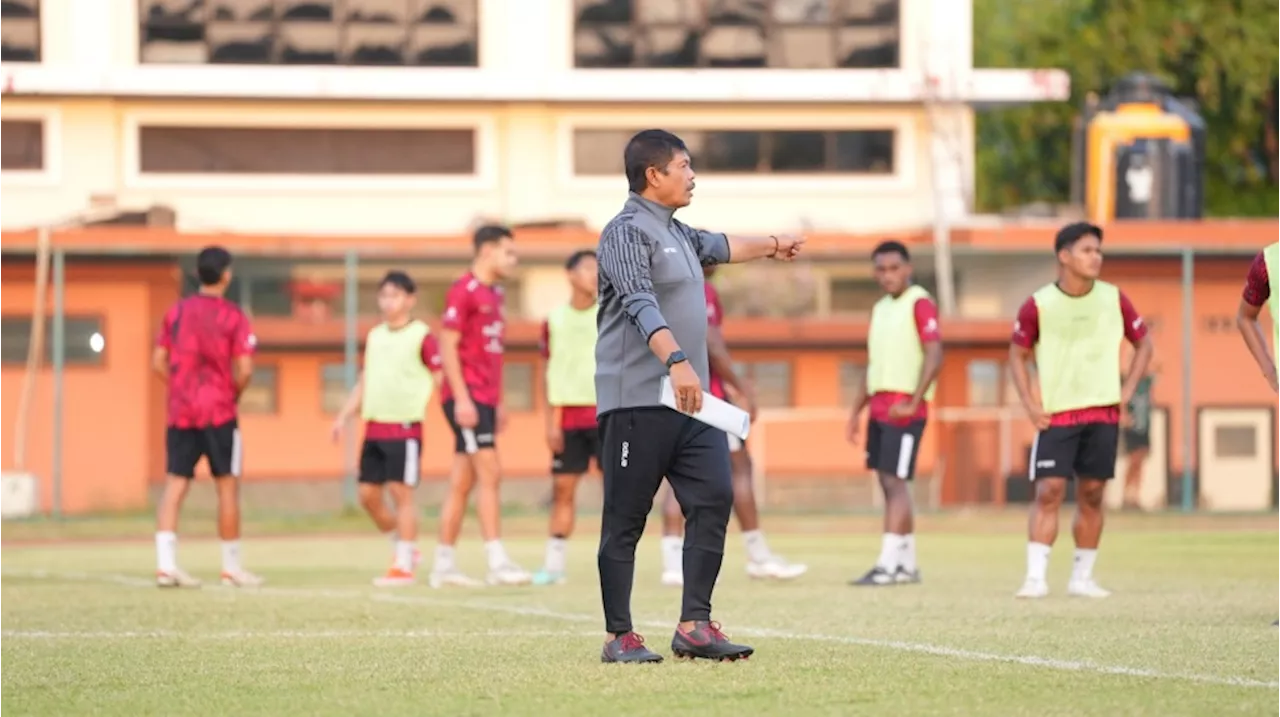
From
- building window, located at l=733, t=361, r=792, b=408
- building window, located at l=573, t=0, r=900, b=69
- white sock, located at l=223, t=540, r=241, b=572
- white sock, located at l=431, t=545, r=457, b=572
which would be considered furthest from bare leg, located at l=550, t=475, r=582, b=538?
building window, located at l=573, t=0, r=900, b=69

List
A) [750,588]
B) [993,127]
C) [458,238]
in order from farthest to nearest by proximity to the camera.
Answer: [993,127]
[458,238]
[750,588]

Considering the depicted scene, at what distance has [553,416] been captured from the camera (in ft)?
52.4

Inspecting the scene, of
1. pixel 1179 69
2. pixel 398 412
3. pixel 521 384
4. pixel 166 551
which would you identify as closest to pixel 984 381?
pixel 521 384

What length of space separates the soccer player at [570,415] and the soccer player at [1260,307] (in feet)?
16.2

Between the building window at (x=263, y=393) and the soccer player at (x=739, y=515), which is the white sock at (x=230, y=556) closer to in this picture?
the soccer player at (x=739, y=515)

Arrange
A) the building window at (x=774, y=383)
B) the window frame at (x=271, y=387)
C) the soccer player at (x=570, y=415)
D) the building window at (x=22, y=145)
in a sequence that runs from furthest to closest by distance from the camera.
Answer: the building window at (x=22, y=145) < the building window at (x=774, y=383) < the window frame at (x=271, y=387) < the soccer player at (x=570, y=415)

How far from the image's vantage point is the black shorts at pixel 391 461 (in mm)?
15625

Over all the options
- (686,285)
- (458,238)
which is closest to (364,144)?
(458,238)

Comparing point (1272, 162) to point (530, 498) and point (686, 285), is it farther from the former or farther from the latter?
point (686, 285)

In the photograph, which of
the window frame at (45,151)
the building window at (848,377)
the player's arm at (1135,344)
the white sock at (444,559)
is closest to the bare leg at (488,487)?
the white sock at (444,559)

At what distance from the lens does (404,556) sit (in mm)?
15688

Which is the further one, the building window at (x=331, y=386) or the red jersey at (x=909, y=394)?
the building window at (x=331, y=386)

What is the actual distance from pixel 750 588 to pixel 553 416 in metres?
2.06

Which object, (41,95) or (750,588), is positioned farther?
(41,95)
